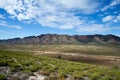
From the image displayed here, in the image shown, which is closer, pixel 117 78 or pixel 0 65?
pixel 117 78

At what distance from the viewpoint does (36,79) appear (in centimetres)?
1187

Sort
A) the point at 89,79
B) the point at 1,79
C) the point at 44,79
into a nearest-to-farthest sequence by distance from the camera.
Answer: the point at 1,79 → the point at 44,79 → the point at 89,79

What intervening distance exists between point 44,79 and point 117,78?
6.46 meters

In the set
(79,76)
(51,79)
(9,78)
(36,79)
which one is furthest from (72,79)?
(9,78)

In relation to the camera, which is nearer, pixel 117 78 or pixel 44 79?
pixel 44 79

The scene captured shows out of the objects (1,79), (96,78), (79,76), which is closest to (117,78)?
(96,78)

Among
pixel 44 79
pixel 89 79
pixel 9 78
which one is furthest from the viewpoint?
pixel 89 79

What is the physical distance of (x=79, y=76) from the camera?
43.3 ft

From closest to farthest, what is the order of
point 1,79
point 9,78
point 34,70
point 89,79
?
point 1,79, point 9,78, point 89,79, point 34,70

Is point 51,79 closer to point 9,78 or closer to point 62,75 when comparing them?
point 62,75

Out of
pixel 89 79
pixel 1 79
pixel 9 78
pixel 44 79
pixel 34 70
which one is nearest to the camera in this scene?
pixel 1 79

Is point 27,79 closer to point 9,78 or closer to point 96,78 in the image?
point 9,78

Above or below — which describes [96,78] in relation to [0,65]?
below

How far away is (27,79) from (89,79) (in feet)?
17.2
